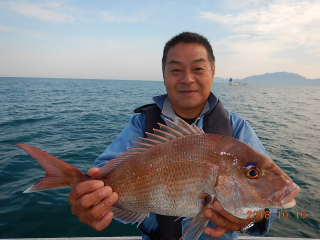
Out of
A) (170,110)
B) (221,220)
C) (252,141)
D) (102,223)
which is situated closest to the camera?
(221,220)

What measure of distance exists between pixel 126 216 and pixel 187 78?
1.80m

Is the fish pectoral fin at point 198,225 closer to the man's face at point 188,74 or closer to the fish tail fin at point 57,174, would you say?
the fish tail fin at point 57,174

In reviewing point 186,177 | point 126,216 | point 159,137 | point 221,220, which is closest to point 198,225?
point 221,220

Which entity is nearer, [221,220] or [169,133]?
[221,220]

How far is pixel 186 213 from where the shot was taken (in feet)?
6.15

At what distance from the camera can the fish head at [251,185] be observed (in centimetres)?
161

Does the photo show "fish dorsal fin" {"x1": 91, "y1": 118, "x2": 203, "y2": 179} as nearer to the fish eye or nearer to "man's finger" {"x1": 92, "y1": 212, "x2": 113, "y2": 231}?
"man's finger" {"x1": 92, "y1": 212, "x2": 113, "y2": 231}

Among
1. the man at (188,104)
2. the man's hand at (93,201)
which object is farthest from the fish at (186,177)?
the man at (188,104)

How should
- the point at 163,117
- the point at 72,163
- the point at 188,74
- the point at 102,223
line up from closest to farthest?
the point at 102,223, the point at 188,74, the point at 163,117, the point at 72,163

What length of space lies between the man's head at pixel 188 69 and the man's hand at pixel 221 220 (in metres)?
1.42

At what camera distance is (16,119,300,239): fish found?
168 centimetres

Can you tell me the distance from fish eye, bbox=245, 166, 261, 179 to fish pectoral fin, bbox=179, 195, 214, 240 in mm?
389

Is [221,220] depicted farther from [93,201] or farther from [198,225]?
[93,201]

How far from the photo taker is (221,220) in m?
1.83
